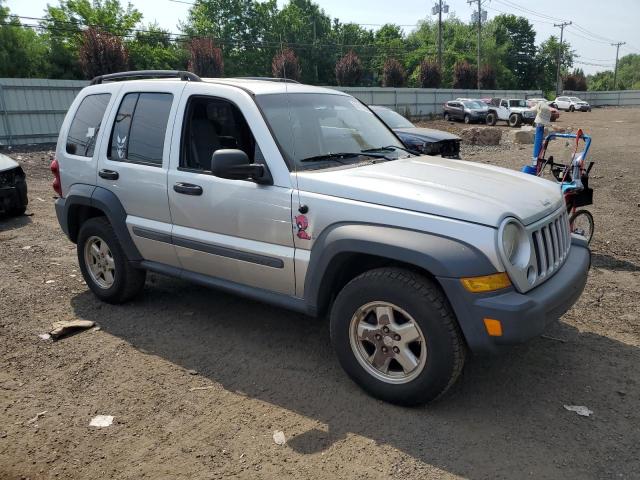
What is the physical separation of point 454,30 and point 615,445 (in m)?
101

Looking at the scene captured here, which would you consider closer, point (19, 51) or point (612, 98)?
point (19, 51)

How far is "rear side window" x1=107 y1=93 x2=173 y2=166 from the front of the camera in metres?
4.41

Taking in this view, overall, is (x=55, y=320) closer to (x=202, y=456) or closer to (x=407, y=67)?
(x=202, y=456)

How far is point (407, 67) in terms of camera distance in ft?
263

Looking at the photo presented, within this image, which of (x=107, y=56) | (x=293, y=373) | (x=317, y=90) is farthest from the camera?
(x=107, y=56)

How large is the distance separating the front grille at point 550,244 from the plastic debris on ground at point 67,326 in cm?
361

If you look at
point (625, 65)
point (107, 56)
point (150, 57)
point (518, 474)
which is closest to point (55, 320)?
point (518, 474)

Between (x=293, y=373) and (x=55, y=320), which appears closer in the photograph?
(x=293, y=373)

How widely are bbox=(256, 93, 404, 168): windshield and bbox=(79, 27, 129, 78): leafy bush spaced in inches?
943

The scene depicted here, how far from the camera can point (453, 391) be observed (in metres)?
3.55

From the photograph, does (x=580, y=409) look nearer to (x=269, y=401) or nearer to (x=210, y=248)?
(x=269, y=401)

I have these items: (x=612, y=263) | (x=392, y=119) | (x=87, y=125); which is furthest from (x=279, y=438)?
(x=392, y=119)

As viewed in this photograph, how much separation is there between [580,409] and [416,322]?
1194 millimetres

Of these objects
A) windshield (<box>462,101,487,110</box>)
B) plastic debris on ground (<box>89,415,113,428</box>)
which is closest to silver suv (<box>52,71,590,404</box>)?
plastic debris on ground (<box>89,415,113,428</box>)
